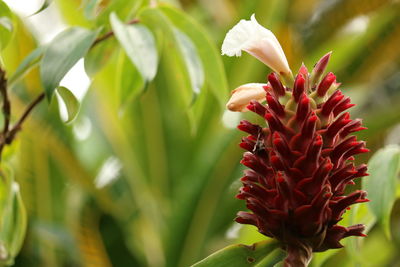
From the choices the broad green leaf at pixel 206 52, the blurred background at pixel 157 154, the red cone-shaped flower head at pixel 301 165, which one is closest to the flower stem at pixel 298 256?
the red cone-shaped flower head at pixel 301 165

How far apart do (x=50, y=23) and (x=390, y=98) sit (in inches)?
61.5

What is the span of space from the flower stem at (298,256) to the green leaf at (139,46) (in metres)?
0.23

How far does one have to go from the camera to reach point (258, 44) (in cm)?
67

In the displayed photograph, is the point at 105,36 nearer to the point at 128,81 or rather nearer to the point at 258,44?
the point at 128,81

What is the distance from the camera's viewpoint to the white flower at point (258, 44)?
669 millimetres

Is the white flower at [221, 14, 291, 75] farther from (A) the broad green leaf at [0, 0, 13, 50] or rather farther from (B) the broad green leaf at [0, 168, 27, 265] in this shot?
(B) the broad green leaf at [0, 168, 27, 265]

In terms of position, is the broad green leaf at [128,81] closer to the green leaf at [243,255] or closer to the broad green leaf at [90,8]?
the broad green leaf at [90,8]

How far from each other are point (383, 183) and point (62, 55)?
40cm

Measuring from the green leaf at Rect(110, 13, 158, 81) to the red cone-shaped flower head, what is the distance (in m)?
0.12

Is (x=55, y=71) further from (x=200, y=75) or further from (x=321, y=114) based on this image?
(x=321, y=114)

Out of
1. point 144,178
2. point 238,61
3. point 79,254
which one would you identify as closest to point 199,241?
point 79,254

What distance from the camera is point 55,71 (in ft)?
2.23

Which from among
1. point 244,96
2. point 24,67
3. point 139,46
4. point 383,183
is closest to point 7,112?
point 24,67

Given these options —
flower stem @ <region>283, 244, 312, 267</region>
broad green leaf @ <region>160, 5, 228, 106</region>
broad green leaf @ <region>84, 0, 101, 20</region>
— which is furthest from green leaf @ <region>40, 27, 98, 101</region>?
flower stem @ <region>283, 244, 312, 267</region>
